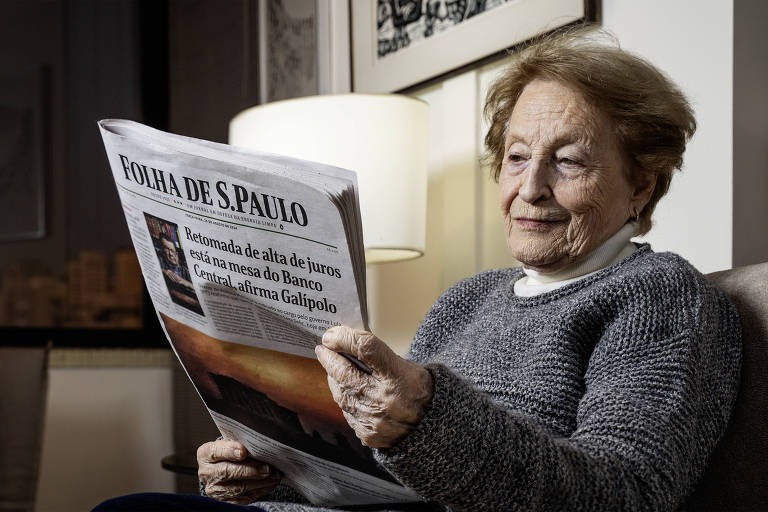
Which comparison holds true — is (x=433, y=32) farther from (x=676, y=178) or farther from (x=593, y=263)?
(x=593, y=263)

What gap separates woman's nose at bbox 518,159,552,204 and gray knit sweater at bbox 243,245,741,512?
12 cm

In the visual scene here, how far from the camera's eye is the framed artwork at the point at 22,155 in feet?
8.72

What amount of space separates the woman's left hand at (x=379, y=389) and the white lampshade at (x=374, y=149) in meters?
0.97

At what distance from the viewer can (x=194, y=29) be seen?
112 inches

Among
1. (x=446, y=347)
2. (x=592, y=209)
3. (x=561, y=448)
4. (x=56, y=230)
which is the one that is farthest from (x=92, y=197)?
(x=561, y=448)

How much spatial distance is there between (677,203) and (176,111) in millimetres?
2110

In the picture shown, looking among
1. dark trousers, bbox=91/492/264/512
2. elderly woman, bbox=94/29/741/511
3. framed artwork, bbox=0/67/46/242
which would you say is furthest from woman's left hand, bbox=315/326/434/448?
framed artwork, bbox=0/67/46/242

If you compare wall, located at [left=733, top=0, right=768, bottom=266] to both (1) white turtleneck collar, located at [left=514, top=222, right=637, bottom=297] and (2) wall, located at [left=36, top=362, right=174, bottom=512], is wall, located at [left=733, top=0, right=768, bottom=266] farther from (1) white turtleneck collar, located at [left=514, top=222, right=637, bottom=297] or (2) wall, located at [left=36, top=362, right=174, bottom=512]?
(2) wall, located at [left=36, top=362, right=174, bottom=512]

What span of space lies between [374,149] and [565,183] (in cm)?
69

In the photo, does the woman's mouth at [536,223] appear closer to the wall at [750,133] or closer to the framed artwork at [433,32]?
the wall at [750,133]

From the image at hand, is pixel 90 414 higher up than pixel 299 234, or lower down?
lower down

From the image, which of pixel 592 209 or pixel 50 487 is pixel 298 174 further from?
pixel 50 487

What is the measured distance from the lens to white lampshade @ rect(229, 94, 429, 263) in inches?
62.1

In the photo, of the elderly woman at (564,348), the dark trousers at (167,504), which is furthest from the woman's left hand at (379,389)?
the dark trousers at (167,504)
